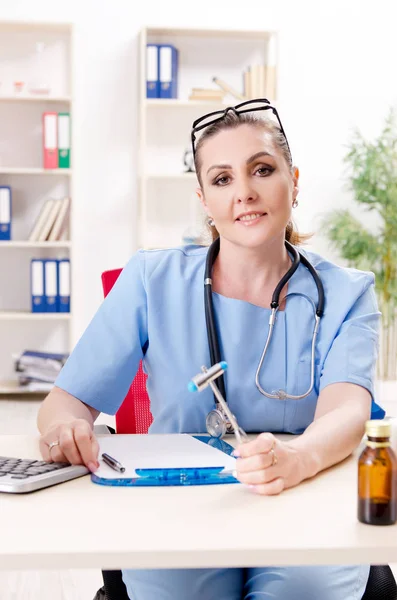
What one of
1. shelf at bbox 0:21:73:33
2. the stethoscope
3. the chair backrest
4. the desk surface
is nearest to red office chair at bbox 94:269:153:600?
the chair backrest

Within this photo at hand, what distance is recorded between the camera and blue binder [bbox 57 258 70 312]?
5016 mm

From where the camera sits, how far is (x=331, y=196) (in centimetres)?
541

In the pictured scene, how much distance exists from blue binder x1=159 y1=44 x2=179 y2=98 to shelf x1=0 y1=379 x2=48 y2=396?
1.93m

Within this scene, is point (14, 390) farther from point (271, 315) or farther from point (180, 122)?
point (271, 315)

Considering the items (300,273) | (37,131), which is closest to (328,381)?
(300,273)

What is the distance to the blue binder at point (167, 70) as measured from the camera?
16.5 feet

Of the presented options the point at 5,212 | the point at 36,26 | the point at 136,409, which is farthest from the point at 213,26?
the point at 136,409

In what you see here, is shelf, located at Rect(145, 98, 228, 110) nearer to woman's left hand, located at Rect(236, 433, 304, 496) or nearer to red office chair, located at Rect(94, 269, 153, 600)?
red office chair, located at Rect(94, 269, 153, 600)

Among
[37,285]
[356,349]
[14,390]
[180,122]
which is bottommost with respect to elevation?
[14,390]

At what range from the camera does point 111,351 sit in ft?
5.21

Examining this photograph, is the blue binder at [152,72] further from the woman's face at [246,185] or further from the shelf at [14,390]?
the woman's face at [246,185]

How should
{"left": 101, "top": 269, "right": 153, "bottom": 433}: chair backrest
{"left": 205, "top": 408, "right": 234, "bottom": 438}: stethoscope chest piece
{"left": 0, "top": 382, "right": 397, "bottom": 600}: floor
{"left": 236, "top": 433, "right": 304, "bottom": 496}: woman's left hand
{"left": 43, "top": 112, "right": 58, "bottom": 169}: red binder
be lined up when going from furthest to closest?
{"left": 43, "top": 112, "right": 58, "bottom": 169}: red binder → {"left": 0, "top": 382, "right": 397, "bottom": 600}: floor → {"left": 101, "top": 269, "right": 153, "bottom": 433}: chair backrest → {"left": 205, "top": 408, "right": 234, "bottom": 438}: stethoscope chest piece → {"left": 236, "top": 433, "right": 304, "bottom": 496}: woman's left hand

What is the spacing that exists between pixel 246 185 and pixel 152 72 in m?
3.68

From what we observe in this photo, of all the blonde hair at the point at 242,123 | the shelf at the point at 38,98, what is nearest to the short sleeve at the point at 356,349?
the blonde hair at the point at 242,123
